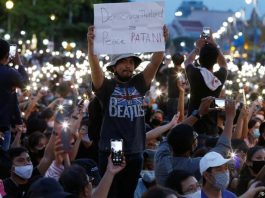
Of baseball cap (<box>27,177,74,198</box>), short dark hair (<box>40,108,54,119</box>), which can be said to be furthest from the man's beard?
short dark hair (<box>40,108,54,119</box>)

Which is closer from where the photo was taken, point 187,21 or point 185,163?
point 185,163

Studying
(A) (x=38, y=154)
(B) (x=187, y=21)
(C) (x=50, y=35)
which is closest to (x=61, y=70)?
(A) (x=38, y=154)

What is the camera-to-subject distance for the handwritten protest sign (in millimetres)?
8570

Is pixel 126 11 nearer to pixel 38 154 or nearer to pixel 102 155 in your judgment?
pixel 102 155

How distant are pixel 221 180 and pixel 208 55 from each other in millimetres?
3256

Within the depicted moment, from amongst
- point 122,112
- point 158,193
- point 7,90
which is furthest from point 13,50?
point 158,193

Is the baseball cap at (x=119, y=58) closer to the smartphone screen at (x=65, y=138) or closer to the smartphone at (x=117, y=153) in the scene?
the smartphone screen at (x=65, y=138)

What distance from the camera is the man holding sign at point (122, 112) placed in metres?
8.55

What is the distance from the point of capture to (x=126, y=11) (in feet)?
28.7

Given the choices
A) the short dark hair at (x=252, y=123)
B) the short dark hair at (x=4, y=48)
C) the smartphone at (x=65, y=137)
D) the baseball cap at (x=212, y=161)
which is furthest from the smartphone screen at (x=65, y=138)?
the short dark hair at (x=252, y=123)

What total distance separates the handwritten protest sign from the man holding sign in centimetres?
7

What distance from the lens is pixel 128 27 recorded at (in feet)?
28.6

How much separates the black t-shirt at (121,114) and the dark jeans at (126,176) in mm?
64

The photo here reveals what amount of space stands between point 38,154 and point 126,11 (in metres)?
2.73
